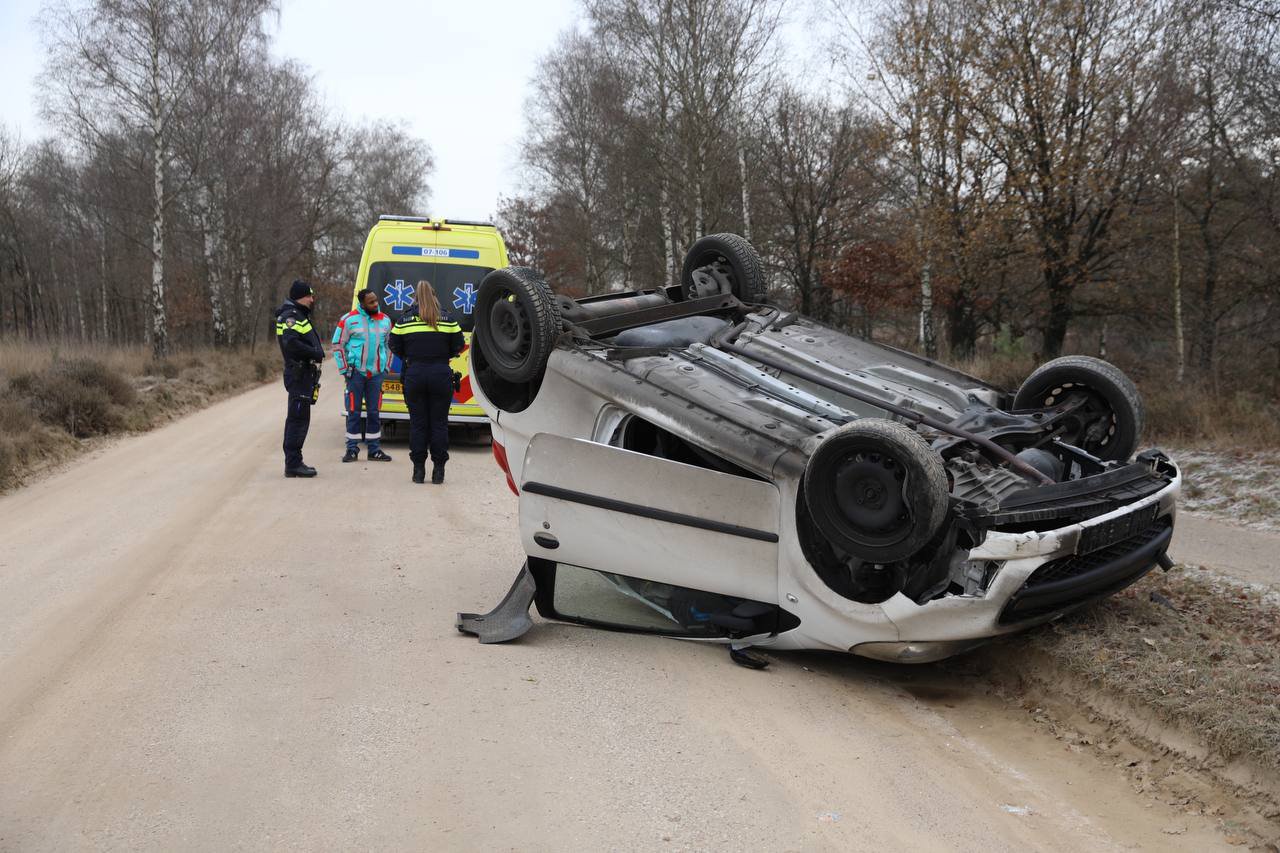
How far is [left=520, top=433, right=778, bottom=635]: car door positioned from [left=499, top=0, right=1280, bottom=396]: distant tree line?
450 inches

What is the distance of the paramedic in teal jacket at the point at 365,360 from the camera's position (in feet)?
34.3

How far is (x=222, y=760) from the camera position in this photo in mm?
3436

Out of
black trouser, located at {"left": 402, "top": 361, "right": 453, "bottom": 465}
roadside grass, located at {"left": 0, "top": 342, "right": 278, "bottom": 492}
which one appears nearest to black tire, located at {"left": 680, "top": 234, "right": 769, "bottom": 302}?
black trouser, located at {"left": 402, "top": 361, "right": 453, "bottom": 465}

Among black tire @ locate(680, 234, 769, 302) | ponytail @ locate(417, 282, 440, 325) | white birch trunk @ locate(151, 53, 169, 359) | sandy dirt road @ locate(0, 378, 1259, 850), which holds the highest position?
white birch trunk @ locate(151, 53, 169, 359)

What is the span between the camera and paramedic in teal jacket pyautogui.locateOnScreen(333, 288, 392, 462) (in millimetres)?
10445

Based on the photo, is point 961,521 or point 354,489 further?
point 354,489

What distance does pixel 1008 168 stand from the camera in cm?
1505

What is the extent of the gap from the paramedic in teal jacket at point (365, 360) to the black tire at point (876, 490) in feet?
25.0

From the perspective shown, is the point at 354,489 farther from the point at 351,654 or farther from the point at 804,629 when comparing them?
the point at 804,629

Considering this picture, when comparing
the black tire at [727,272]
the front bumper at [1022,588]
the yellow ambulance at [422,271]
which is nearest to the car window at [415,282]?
the yellow ambulance at [422,271]

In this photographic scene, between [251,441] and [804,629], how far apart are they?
32.7 ft

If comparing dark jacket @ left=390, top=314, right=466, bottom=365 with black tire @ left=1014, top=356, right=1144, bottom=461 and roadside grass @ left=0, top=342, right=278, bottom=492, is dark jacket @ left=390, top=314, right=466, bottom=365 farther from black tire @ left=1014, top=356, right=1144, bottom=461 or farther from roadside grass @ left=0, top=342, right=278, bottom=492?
black tire @ left=1014, top=356, right=1144, bottom=461

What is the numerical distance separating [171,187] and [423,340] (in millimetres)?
24288

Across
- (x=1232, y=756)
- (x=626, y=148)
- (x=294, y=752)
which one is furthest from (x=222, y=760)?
(x=626, y=148)
